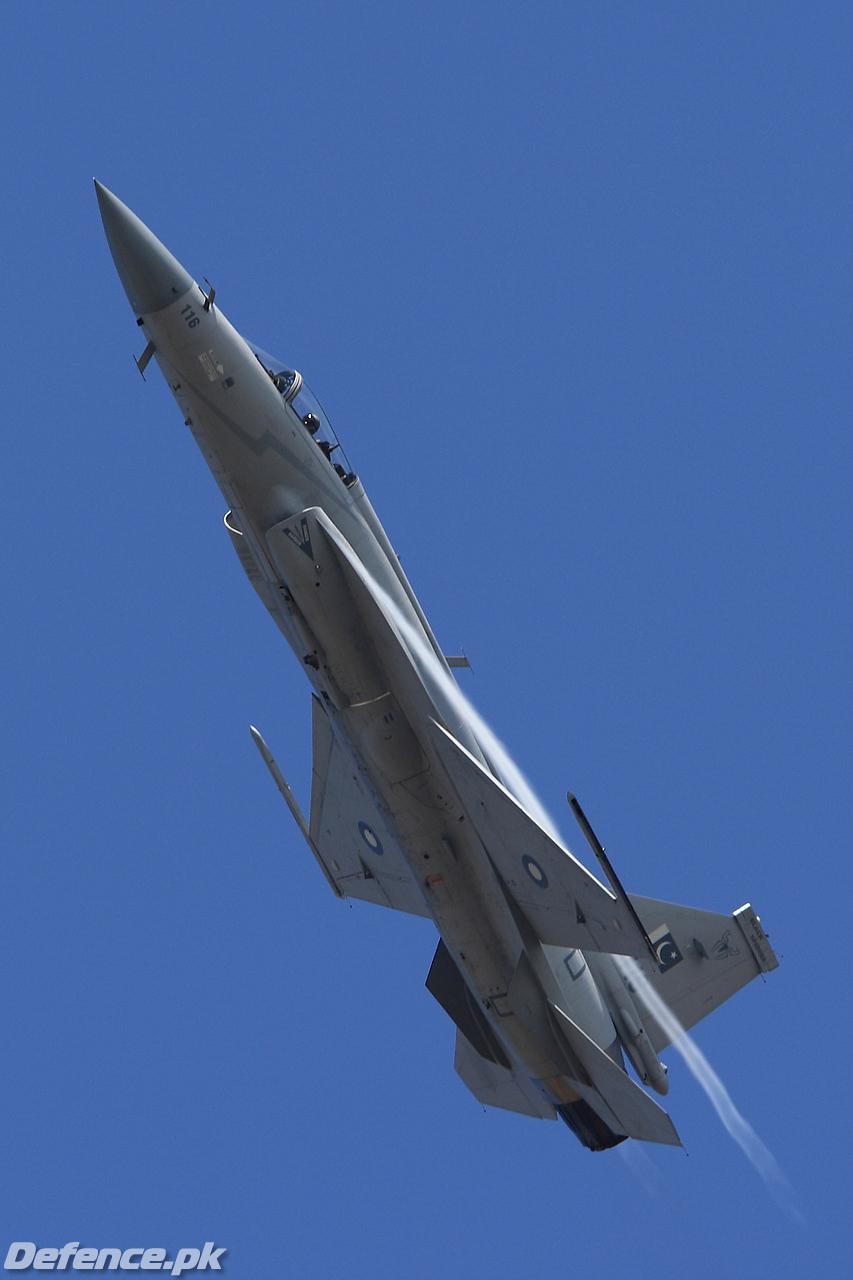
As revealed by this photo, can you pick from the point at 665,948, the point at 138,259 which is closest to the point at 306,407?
the point at 138,259

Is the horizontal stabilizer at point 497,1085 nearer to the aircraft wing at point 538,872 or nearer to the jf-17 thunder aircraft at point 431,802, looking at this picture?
the jf-17 thunder aircraft at point 431,802

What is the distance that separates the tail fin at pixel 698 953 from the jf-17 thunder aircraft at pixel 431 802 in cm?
3

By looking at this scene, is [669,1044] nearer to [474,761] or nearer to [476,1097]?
[476,1097]

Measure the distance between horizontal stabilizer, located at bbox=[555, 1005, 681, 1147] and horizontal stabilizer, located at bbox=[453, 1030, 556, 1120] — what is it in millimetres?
1229

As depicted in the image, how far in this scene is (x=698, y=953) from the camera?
2633 centimetres

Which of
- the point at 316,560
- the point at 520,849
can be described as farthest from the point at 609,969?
the point at 316,560

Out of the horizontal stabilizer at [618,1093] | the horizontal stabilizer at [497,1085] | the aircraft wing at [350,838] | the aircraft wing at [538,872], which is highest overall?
the aircraft wing at [350,838]

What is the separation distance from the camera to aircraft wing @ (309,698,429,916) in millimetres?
26453

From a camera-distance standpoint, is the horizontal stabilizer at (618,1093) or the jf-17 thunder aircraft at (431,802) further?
the horizontal stabilizer at (618,1093)

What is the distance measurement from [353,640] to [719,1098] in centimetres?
818

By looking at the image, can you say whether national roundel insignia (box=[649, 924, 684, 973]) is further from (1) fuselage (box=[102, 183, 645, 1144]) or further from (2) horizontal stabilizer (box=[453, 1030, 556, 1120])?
(2) horizontal stabilizer (box=[453, 1030, 556, 1120])

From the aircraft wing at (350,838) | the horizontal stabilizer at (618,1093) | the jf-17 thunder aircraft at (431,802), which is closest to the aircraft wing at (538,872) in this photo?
the jf-17 thunder aircraft at (431,802)

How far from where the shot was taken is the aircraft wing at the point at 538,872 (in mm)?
23219

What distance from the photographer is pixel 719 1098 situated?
26.1 m
